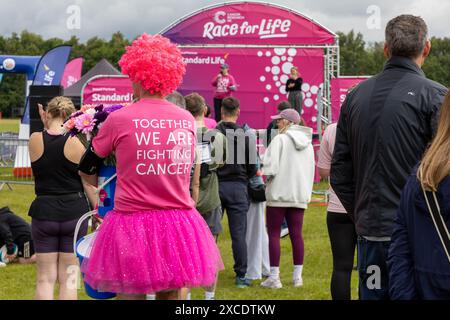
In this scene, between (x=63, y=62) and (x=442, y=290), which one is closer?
(x=442, y=290)

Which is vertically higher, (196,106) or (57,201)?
(196,106)

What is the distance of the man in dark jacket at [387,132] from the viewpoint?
3.65m

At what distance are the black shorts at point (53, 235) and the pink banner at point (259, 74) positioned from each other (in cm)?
1261

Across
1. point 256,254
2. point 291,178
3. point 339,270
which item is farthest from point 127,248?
point 256,254

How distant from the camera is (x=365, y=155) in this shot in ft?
12.3

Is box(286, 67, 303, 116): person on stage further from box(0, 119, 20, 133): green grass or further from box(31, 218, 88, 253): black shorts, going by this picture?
box(0, 119, 20, 133): green grass

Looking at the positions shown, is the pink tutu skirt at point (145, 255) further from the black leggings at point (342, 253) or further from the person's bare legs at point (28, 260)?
the person's bare legs at point (28, 260)

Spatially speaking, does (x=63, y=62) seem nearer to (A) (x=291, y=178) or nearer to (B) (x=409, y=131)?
(A) (x=291, y=178)

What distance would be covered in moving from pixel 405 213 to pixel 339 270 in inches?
104

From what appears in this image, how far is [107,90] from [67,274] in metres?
13.0

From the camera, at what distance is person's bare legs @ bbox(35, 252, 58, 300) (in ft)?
17.6

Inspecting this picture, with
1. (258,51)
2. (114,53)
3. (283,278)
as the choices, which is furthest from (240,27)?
(114,53)

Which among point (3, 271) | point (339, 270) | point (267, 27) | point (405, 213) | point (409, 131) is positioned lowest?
point (3, 271)

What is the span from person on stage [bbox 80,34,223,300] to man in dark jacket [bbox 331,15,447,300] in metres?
0.88
